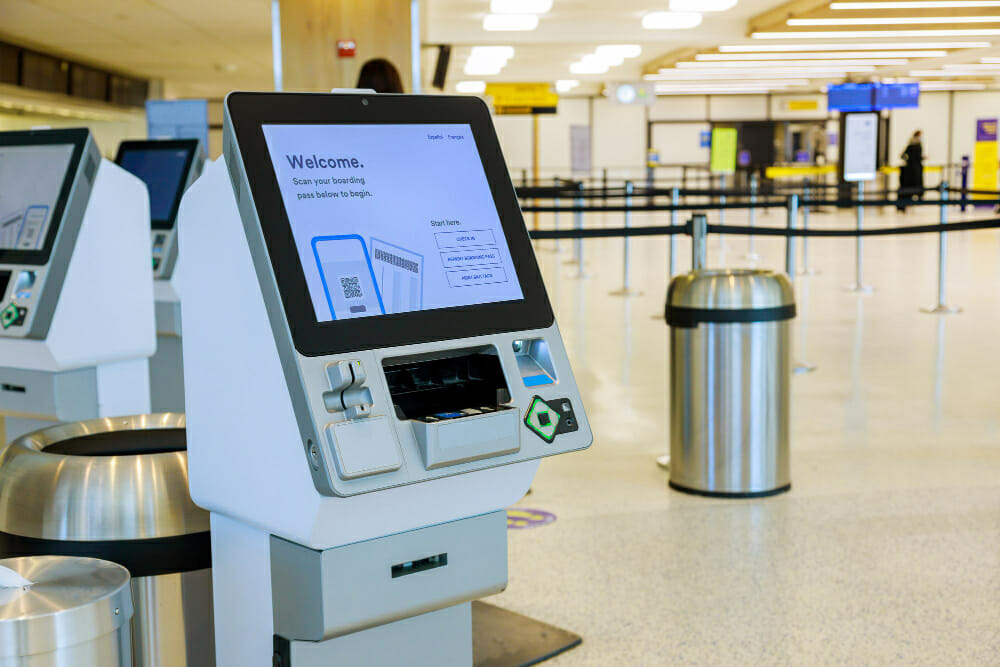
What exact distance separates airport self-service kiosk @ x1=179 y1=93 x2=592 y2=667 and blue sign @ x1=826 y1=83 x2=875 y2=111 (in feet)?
56.8

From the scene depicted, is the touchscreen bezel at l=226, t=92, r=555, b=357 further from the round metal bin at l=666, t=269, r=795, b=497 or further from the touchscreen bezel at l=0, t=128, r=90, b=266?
the round metal bin at l=666, t=269, r=795, b=497

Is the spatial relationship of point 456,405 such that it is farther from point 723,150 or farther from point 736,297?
point 723,150

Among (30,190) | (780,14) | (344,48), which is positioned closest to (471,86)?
(780,14)

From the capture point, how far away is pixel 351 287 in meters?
1.48

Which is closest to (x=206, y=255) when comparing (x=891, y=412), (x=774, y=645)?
(x=774, y=645)

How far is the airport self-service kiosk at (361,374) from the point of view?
1.42m

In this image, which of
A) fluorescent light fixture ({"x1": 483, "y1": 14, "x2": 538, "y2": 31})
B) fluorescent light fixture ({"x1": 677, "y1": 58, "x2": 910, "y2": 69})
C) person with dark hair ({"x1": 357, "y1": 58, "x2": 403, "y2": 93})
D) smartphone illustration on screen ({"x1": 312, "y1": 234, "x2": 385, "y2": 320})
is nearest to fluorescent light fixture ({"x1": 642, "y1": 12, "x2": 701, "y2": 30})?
fluorescent light fixture ({"x1": 483, "y1": 14, "x2": 538, "y2": 31})

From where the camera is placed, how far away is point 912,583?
9.71 ft

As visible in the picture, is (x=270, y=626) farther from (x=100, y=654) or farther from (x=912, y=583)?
(x=912, y=583)

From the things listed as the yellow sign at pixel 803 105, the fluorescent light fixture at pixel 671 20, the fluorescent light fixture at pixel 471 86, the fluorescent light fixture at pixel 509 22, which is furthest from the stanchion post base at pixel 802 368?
the yellow sign at pixel 803 105

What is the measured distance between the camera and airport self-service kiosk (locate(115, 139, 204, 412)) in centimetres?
428

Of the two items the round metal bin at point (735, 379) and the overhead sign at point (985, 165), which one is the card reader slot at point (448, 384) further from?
the overhead sign at point (985, 165)

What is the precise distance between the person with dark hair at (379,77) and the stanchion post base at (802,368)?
3.10 metres

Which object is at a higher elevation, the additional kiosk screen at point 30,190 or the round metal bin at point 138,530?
the additional kiosk screen at point 30,190
